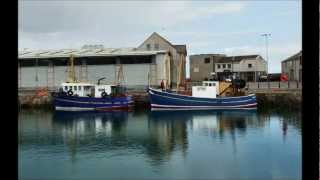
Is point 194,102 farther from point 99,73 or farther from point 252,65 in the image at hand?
point 252,65

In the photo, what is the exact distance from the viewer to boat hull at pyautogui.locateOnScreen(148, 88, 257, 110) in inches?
883

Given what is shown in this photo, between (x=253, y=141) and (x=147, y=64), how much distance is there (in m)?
13.5

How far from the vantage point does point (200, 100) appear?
22.9 meters

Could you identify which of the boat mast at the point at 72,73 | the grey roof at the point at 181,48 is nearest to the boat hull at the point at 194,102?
the boat mast at the point at 72,73

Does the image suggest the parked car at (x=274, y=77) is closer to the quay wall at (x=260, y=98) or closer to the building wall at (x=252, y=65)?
the building wall at (x=252, y=65)

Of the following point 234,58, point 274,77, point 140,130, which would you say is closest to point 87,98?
point 140,130

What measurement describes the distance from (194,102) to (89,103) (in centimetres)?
530

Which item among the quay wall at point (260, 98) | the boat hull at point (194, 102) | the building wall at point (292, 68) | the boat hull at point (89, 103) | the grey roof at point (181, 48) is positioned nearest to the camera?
the boat hull at point (89, 103)

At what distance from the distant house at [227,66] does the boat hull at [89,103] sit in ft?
41.2

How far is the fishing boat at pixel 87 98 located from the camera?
22.0m

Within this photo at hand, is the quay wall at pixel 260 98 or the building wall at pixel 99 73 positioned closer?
the quay wall at pixel 260 98

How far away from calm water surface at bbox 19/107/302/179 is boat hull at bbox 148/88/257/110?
2.35m
